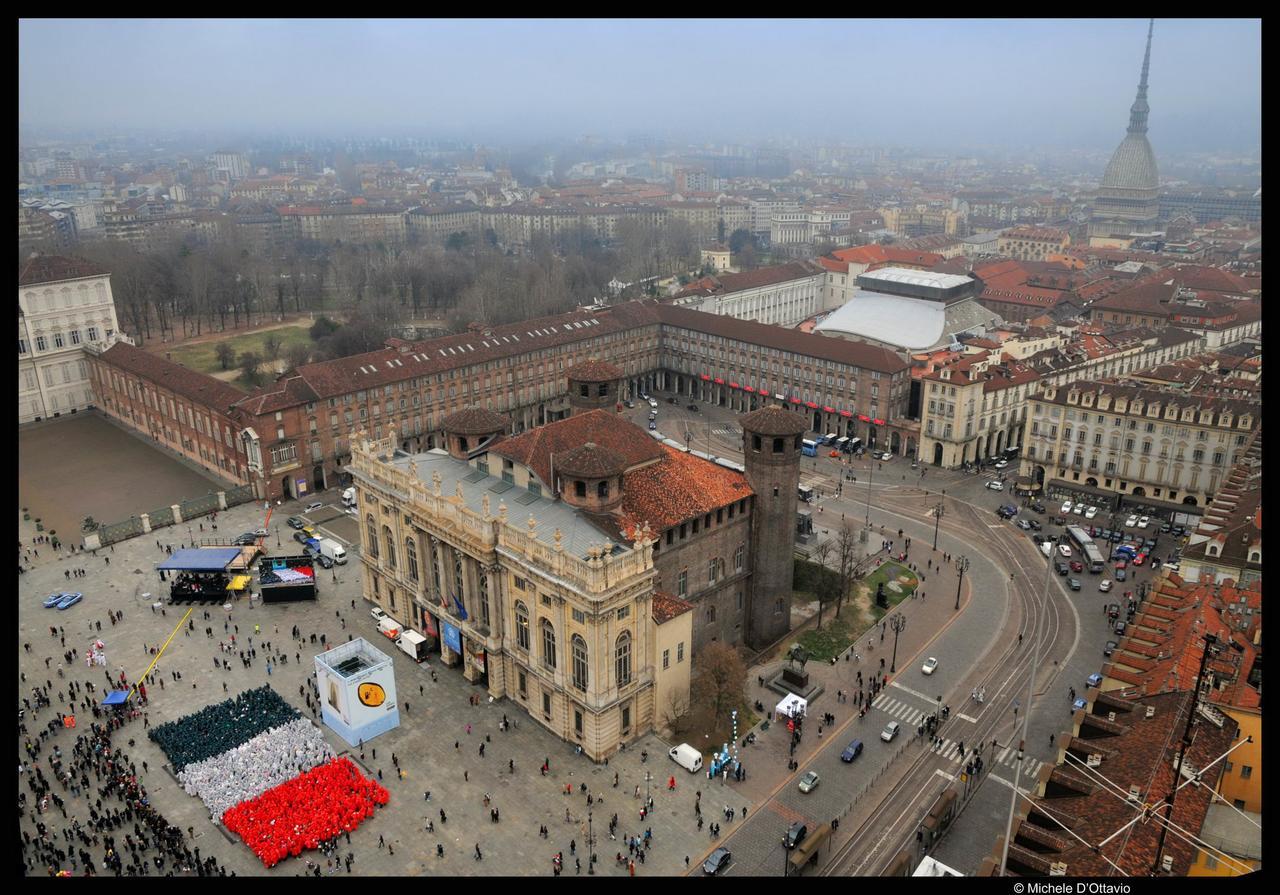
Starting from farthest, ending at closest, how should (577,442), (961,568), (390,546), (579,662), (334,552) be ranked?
(334,552) → (961,568) → (390,546) → (577,442) → (579,662)

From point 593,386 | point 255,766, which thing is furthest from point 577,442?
point 255,766

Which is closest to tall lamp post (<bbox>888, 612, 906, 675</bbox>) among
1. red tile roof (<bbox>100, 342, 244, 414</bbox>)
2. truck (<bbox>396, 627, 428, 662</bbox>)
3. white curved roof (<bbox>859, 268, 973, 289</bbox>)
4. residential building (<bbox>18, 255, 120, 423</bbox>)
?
truck (<bbox>396, 627, 428, 662</bbox>)

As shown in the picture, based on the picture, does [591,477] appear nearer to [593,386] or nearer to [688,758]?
[688,758]

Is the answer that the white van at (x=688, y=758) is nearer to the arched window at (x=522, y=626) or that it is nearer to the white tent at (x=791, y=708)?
the white tent at (x=791, y=708)

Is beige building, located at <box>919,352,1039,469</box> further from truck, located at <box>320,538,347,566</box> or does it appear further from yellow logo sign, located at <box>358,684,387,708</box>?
yellow logo sign, located at <box>358,684,387,708</box>

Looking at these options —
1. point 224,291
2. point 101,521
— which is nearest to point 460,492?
point 101,521

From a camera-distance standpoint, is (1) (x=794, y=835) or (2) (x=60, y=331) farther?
(2) (x=60, y=331)
